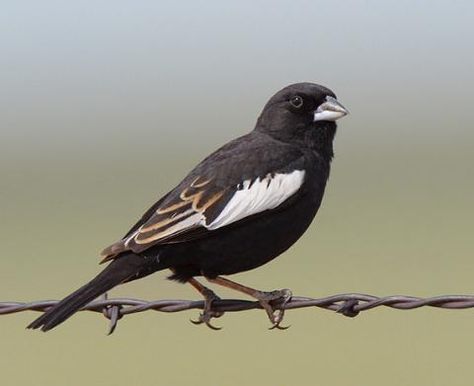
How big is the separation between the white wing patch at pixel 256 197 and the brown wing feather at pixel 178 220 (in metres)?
0.04

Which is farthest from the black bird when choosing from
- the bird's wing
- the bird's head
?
the bird's head

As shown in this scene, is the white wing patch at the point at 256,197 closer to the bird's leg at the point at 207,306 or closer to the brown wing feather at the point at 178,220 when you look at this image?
the brown wing feather at the point at 178,220

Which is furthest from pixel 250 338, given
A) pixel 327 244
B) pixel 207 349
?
pixel 327 244

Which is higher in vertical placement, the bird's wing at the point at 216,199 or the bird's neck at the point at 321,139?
the bird's neck at the point at 321,139

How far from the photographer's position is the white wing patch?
6.60 meters

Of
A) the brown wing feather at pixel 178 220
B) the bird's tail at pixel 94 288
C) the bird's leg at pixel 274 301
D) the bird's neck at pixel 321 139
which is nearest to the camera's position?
the bird's tail at pixel 94 288

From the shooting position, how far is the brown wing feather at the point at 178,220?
21.2ft

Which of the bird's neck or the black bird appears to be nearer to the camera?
the black bird

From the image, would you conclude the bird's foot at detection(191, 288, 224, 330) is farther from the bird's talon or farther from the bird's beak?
the bird's beak

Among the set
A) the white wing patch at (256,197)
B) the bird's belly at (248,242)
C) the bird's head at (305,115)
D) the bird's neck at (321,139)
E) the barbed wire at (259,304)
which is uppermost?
the bird's head at (305,115)

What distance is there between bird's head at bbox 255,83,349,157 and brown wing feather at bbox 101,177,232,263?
0.82m

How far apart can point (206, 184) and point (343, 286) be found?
26.9 ft

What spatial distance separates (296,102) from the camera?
749 cm

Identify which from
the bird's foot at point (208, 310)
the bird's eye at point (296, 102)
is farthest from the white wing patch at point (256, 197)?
the bird's eye at point (296, 102)
